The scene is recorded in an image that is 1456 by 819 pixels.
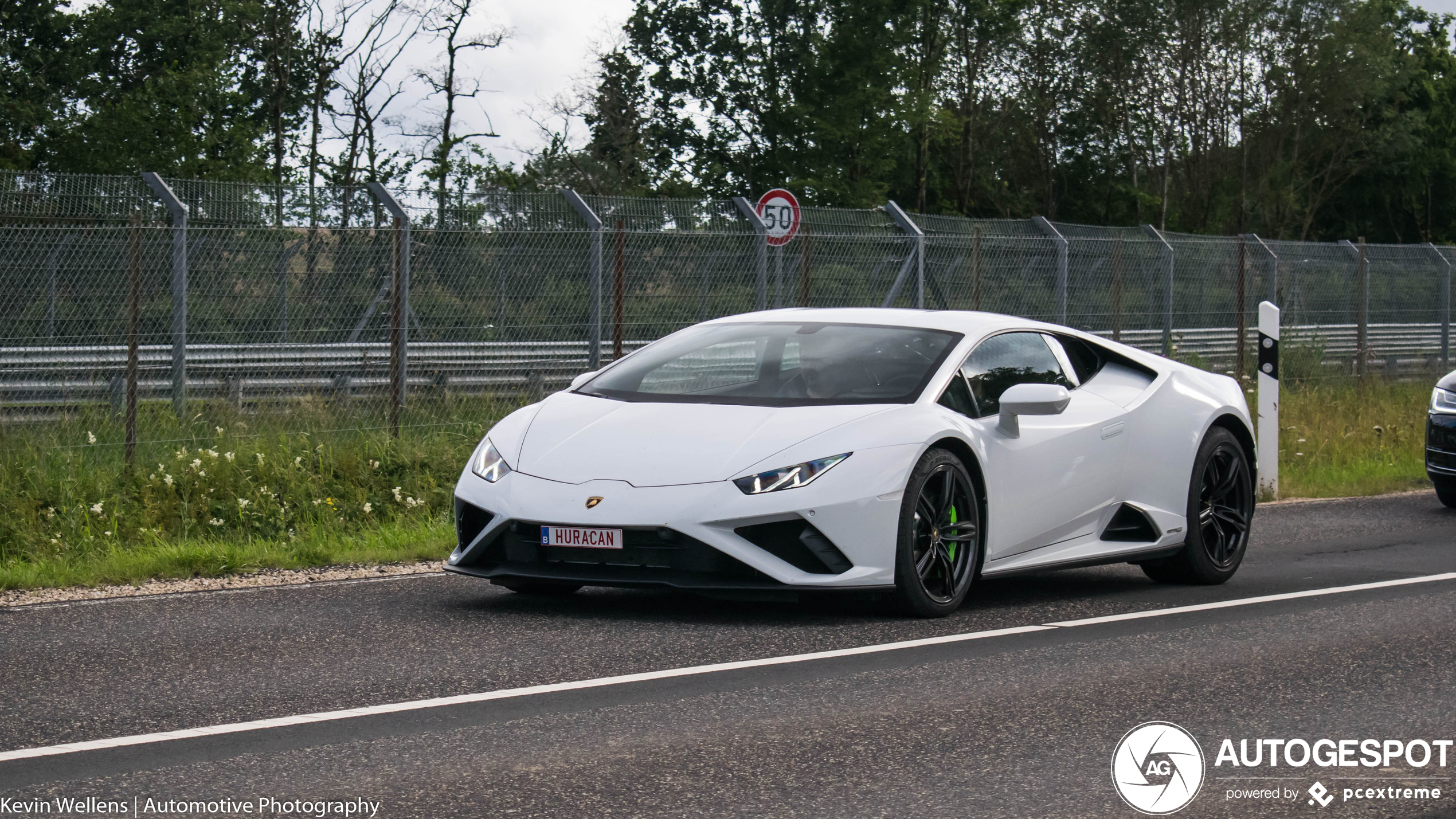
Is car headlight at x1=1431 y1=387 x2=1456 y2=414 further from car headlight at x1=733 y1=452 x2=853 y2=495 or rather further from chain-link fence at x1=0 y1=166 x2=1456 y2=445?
car headlight at x1=733 y1=452 x2=853 y2=495

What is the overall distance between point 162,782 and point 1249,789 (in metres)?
2.75

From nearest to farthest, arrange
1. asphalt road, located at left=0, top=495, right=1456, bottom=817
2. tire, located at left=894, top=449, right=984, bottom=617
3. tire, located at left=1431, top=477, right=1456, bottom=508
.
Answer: asphalt road, located at left=0, top=495, right=1456, bottom=817 → tire, located at left=894, top=449, right=984, bottom=617 → tire, located at left=1431, top=477, right=1456, bottom=508

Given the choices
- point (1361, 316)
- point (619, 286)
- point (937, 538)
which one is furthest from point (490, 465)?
point (1361, 316)

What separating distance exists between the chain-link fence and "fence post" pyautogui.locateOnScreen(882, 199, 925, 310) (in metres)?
0.02

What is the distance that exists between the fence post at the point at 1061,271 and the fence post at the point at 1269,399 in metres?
4.86

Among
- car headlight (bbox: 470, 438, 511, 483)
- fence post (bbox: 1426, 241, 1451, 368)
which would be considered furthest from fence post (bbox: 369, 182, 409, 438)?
fence post (bbox: 1426, 241, 1451, 368)

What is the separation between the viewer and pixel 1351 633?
6727mm

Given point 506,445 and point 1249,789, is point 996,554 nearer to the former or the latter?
point 506,445

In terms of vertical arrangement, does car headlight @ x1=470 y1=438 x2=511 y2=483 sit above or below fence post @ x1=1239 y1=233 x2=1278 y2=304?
below

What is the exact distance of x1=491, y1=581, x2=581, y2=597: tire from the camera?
21.7ft

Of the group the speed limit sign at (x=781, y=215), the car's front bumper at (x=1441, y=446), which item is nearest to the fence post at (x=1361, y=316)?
the speed limit sign at (x=781, y=215)

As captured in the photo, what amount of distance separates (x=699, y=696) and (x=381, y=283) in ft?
31.9

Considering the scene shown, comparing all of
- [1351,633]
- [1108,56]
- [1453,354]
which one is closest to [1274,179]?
[1108,56]

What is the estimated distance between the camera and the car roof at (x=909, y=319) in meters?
7.48
